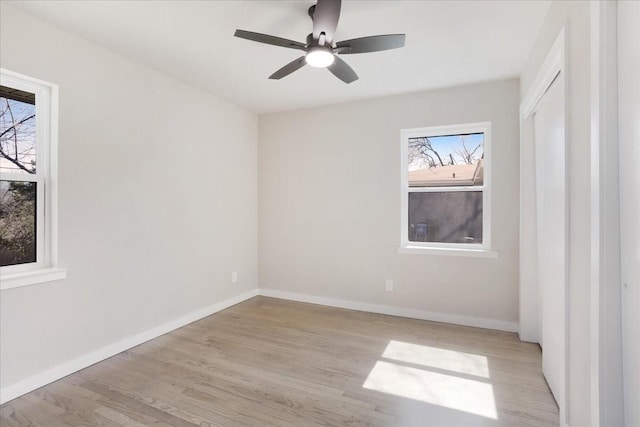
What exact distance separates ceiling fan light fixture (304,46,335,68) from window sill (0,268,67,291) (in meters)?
2.37

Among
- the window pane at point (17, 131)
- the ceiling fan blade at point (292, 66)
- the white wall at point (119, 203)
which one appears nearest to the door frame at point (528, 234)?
the ceiling fan blade at point (292, 66)

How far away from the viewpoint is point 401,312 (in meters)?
3.76

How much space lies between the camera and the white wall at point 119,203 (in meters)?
2.26

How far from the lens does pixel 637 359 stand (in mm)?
1143

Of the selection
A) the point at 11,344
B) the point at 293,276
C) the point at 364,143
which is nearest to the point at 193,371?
the point at 11,344

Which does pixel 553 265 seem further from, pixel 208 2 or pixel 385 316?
pixel 208 2

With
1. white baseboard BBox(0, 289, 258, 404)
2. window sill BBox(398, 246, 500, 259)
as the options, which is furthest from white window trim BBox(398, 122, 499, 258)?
white baseboard BBox(0, 289, 258, 404)

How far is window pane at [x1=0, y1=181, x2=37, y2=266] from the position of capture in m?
2.20

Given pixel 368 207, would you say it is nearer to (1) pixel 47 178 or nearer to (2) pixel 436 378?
(2) pixel 436 378

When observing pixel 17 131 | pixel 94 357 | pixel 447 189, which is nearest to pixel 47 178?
pixel 17 131

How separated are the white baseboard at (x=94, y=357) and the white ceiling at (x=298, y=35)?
252 cm

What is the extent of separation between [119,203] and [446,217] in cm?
331

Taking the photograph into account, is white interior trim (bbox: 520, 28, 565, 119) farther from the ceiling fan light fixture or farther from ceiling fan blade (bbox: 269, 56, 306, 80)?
ceiling fan blade (bbox: 269, 56, 306, 80)

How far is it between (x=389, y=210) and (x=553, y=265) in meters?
1.88
